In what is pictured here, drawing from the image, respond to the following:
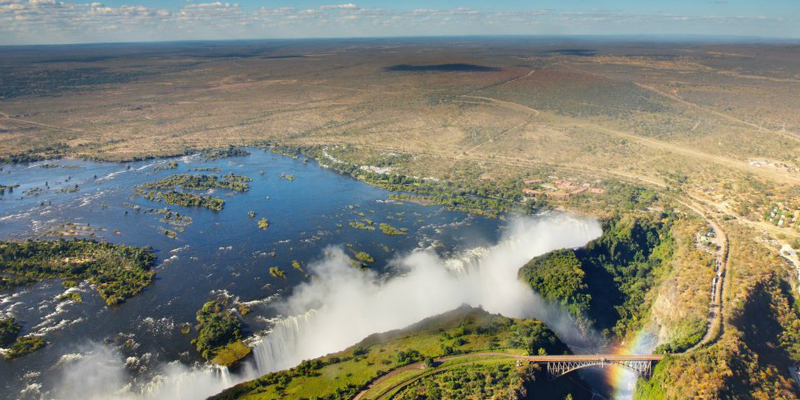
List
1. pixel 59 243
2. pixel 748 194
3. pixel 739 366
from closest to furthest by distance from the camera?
1. pixel 739 366
2. pixel 59 243
3. pixel 748 194

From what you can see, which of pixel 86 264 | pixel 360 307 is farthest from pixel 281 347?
pixel 86 264

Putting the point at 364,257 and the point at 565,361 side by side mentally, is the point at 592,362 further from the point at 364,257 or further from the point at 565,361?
the point at 364,257

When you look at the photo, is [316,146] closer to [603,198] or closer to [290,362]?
[603,198]

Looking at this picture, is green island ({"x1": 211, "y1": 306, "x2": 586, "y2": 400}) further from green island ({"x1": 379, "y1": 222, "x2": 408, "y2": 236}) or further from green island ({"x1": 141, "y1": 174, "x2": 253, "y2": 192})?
green island ({"x1": 141, "y1": 174, "x2": 253, "y2": 192})

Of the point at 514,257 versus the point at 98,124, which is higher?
the point at 98,124

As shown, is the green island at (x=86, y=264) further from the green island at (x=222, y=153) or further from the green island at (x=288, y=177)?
the green island at (x=222, y=153)

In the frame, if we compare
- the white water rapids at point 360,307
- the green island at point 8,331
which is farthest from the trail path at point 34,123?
the white water rapids at point 360,307

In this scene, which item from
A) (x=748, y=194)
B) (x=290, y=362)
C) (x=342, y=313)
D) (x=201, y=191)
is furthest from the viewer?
(x=201, y=191)

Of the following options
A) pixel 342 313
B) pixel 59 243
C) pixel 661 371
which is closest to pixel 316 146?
pixel 59 243
